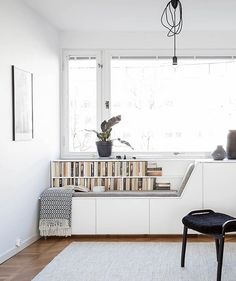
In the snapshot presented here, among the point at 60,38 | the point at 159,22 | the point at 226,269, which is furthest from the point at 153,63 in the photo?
the point at 226,269

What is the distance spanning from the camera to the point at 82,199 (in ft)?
18.0

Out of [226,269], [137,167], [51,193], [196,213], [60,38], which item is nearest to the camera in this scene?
[226,269]

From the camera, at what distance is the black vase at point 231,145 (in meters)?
5.75

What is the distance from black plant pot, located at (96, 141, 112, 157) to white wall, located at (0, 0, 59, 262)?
22.6 inches

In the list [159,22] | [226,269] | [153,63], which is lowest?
[226,269]

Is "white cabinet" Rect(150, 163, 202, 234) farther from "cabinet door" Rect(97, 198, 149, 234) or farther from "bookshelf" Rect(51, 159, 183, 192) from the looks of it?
"bookshelf" Rect(51, 159, 183, 192)

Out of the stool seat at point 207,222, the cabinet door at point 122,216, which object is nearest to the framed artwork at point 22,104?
the cabinet door at point 122,216

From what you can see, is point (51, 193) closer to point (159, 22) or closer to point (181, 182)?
point (181, 182)

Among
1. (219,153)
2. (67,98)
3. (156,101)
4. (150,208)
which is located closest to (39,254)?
(150,208)

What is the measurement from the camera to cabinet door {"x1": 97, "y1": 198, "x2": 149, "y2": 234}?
18.0 ft

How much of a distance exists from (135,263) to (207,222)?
80cm

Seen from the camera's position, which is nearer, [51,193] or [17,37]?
[17,37]

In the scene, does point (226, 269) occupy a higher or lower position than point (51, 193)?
lower

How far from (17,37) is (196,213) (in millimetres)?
2479
